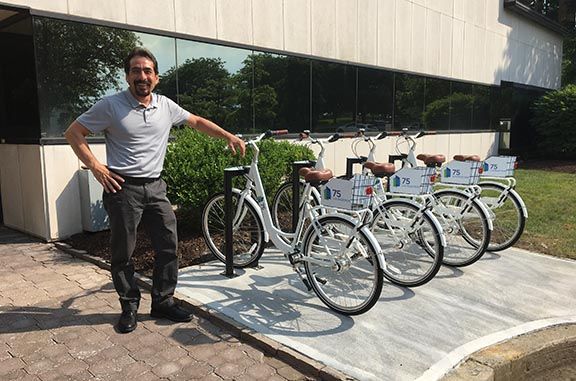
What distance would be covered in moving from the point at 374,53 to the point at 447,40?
12.0ft

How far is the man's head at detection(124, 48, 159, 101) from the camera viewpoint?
331 cm

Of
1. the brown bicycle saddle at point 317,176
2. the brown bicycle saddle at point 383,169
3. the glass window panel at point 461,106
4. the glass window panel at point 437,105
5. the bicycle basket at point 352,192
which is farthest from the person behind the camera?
the glass window panel at point 461,106

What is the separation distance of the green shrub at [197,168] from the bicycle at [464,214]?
7.13 ft

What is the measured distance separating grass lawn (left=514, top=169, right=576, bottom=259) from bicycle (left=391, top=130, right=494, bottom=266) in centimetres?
116

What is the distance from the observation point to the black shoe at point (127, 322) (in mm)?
3451

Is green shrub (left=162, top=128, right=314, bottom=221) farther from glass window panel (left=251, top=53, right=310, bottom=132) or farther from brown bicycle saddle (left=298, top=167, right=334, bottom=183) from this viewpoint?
glass window panel (left=251, top=53, right=310, bottom=132)

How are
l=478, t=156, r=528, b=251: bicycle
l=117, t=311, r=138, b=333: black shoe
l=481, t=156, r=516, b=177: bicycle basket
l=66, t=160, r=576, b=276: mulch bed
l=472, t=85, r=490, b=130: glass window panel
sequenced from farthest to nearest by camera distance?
l=472, t=85, r=490, b=130: glass window panel < l=481, t=156, r=516, b=177: bicycle basket < l=478, t=156, r=528, b=251: bicycle < l=66, t=160, r=576, b=276: mulch bed < l=117, t=311, r=138, b=333: black shoe

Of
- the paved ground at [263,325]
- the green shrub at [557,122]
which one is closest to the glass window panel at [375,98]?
the paved ground at [263,325]

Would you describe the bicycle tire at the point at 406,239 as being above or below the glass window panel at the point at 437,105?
below

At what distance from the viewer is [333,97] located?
9625 mm

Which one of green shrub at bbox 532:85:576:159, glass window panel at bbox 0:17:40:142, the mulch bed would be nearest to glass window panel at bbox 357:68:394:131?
the mulch bed

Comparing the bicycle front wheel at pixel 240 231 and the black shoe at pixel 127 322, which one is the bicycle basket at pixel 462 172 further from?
the black shoe at pixel 127 322

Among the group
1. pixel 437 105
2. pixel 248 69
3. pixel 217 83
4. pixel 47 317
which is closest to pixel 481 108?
pixel 437 105

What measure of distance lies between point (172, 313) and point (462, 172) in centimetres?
322
